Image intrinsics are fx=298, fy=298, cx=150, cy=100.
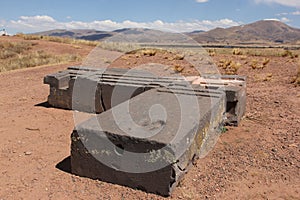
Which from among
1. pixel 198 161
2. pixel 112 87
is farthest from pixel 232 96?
Answer: pixel 112 87

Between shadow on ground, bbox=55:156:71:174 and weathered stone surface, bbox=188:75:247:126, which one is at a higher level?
weathered stone surface, bbox=188:75:247:126

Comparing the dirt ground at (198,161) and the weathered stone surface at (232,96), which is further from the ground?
the weathered stone surface at (232,96)

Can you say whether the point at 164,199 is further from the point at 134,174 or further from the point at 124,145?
the point at 124,145

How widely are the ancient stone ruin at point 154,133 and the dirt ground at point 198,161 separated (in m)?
0.15

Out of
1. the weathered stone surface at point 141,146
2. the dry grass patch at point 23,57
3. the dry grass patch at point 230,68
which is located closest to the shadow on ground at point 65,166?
the weathered stone surface at point 141,146

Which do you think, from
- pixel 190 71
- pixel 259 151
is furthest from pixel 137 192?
pixel 190 71

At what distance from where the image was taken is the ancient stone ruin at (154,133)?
125 inches

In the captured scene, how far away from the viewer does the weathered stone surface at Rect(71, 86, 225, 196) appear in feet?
10.3

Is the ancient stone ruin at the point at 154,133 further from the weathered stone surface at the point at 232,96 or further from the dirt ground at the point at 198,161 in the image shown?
the dirt ground at the point at 198,161

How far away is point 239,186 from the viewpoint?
342 centimetres

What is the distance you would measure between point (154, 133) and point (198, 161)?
98cm

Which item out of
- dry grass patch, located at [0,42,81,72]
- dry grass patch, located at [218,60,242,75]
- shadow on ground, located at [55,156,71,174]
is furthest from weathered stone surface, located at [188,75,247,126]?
dry grass patch, located at [0,42,81,72]

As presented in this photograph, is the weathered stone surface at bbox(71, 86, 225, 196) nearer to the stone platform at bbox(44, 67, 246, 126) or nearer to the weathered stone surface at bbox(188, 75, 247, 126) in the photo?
the weathered stone surface at bbox(188, 75, 247, 126)

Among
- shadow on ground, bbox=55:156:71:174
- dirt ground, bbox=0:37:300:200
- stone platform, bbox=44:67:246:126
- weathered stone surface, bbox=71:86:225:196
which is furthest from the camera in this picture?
stone platform, bbox=44:67:246:126
